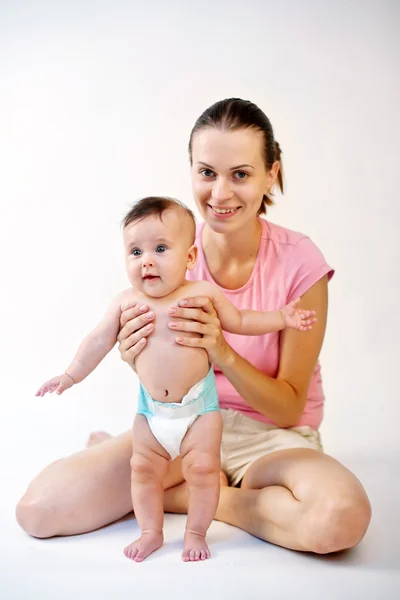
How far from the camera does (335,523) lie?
2111 mm

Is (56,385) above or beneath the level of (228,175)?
beneath

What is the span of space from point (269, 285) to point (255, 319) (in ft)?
1.22

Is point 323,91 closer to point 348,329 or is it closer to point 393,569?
point 348,329

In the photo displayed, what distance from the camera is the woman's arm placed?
7.64 feet

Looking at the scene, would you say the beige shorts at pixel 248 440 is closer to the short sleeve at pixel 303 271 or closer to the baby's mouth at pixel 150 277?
the short sleeve at pixel 303 271

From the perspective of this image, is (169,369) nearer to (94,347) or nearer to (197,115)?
(94,347)

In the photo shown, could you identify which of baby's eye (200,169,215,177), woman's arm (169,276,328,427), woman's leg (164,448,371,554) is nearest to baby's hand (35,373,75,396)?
woman's arm (169,276,328,427)

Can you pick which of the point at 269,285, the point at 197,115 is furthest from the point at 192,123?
the point at 269,285

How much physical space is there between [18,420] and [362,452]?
1.21 meters

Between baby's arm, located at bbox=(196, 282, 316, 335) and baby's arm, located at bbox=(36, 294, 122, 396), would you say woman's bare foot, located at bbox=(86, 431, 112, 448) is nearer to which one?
baby's arm, located at bbox=(36, 294, 122, 396)

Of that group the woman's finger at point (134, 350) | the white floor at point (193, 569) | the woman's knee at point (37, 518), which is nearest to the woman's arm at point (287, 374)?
the woman's finger at point (134, 350)

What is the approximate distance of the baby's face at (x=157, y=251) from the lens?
6.83ft

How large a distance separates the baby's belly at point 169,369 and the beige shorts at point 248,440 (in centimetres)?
47

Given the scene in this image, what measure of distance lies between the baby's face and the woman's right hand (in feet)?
0.16
